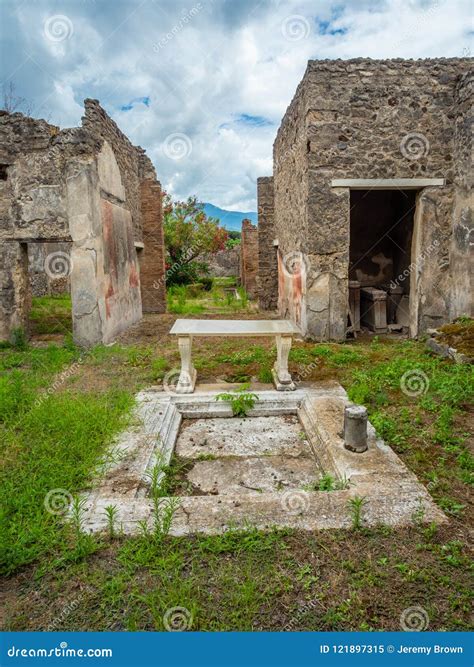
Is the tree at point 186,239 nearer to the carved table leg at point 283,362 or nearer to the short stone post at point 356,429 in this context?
the carved table leg at point 283,362

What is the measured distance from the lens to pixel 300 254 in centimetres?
780

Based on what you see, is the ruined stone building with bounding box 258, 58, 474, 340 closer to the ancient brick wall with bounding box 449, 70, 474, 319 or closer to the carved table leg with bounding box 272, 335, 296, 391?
the ancient brick wall with bounding box 449, 70, 474, 319

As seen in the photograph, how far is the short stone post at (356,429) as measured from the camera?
139 inches

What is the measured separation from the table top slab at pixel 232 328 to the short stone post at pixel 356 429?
1.63 m

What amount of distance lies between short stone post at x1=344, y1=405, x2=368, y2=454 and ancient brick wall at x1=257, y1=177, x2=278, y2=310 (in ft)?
29.9

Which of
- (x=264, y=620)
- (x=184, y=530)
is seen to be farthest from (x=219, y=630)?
(x=184, y=530)

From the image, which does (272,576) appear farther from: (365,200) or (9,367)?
(365,200)

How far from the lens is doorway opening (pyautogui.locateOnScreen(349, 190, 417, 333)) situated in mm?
8992

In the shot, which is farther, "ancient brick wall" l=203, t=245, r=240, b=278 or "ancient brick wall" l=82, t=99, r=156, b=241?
"ancient brick wall" l=203, t=245, r=240, b=278

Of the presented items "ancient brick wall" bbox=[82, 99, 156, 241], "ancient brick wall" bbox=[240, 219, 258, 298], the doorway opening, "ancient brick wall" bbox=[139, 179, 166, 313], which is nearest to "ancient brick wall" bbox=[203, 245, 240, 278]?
"ancient brick wall" bbox=[240, 219, 258, 298]

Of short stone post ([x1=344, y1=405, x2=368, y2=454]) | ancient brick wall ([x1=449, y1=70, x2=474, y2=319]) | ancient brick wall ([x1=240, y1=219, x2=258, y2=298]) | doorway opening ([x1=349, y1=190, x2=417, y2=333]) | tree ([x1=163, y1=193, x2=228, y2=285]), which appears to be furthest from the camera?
tree ([x1=163, y1=193, x2=228, y2=285])

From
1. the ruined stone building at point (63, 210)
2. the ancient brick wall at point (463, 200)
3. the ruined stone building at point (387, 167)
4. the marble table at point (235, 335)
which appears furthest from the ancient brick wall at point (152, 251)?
the ancient brick wall at point (463, 200)

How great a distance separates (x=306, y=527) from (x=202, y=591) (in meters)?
0.76

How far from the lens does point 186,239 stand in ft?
61.3
